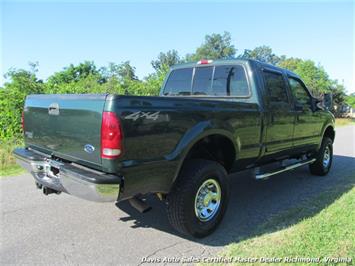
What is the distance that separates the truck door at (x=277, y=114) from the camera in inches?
190

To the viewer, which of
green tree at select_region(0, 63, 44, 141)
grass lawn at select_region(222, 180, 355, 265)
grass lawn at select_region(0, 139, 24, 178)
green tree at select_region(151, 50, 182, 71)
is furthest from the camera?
green tree at select_region(151, 50, 182, 71)

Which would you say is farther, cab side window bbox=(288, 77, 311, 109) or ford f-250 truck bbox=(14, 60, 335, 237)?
cab side window bbox=(288, 77, 311, 109)

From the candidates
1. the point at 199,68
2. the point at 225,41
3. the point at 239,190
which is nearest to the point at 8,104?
the point at 199,68

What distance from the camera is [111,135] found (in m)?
2.88

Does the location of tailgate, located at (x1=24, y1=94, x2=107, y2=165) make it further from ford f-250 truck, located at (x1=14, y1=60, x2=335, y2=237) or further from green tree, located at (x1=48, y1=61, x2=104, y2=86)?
green tree, located at (x1=48, y1=61, x2=104, y2=86)

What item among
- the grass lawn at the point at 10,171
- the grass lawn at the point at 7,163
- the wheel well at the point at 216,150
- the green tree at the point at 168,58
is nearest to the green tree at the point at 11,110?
the grass lawn at the point at 7,163

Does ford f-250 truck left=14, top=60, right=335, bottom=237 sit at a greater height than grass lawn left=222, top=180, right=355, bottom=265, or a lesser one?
greater

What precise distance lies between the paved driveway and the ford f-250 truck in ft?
0.99

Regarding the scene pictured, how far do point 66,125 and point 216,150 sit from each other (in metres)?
1.93

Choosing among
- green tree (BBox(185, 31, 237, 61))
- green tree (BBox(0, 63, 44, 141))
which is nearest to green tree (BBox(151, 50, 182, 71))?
green tree (BBox(185, 31, 237, 61))

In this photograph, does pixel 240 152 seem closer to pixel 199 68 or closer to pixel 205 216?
pixel 205 216

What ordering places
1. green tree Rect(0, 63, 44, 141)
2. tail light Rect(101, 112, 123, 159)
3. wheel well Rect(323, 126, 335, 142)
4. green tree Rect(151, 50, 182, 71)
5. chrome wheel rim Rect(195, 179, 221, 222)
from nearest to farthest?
tail light Rect(101, 112, 123, 159) < chrome wheel rim Rect(195, 179, 221, 222) < wheel well Rect(323, 126, 335, 142) < green tree Rect(0, 63, 44, 141) < green tree Rect(151, 50, 182, 71)

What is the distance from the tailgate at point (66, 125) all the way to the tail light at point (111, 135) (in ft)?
0.28

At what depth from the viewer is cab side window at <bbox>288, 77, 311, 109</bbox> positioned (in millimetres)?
5684
